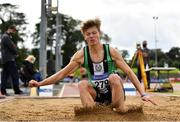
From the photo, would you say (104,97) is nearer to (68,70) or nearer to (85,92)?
(85,92)

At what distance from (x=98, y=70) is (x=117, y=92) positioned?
1.25ft

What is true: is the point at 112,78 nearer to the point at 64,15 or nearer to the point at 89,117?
the point at 89,117

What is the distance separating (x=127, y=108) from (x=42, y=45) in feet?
36.7

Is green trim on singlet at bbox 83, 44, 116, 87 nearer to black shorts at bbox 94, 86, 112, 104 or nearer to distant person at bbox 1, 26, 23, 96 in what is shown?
black shorts at bbox 94, 86, 112, 104

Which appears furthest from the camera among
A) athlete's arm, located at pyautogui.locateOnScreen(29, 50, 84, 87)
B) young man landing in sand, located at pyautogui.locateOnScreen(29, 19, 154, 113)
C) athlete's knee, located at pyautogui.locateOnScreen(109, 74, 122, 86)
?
athlete's arm, located at pyautogui.locateOnScreen(29, 50, 84, 87)

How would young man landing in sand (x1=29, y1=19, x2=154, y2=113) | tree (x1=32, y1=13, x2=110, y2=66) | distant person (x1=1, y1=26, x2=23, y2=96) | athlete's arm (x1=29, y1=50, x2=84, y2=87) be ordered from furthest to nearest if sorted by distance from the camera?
tree (x1=32, y1=13, x2=110, y2=66), distant person (x1=1, y1=26, x2=23, y2=96), athlete's arm (x1=29, y1=50, x2=84, y2=87), young man landing in sand (x1=29, y1=19, x2=154, y2=113)

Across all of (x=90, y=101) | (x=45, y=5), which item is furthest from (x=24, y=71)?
(x=90, y=101)

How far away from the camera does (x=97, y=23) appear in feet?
21.6

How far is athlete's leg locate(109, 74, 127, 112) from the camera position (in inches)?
253

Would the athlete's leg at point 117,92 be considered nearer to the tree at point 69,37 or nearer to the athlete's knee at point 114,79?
the athlete's knee at point 114,79

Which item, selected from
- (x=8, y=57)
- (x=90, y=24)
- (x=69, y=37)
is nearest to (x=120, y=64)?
(x=90, y=24)

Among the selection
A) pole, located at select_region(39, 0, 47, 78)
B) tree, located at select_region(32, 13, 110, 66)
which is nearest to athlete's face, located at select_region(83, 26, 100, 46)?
pole, located at select_region(39, 0, 47, 78)

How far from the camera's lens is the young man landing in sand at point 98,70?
6523 mm

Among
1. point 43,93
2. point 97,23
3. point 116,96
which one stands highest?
point 97,23
